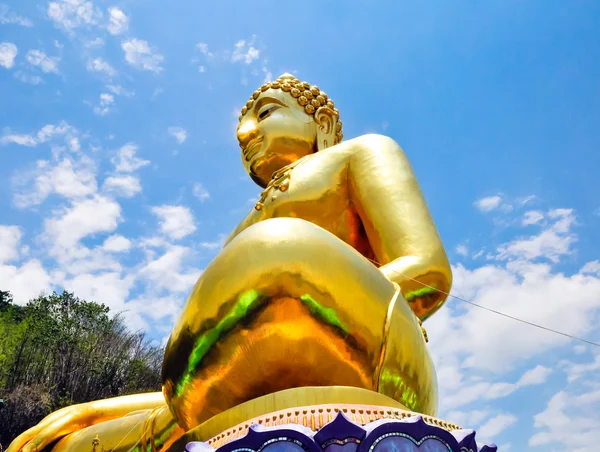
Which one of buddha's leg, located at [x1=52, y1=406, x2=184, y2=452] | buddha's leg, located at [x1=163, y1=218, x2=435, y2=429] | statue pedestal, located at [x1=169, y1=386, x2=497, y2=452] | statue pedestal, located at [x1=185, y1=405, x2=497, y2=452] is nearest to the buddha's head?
buddha's leg, located at [x1=52, y1=406, x2=184, y2=452]

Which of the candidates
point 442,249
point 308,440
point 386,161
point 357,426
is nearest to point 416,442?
point 357,426

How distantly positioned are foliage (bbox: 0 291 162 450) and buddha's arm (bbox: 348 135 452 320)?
1366cm

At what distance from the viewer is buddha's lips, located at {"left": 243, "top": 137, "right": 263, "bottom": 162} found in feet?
16.5

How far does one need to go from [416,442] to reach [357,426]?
0.66 feet

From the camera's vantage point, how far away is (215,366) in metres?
2.49

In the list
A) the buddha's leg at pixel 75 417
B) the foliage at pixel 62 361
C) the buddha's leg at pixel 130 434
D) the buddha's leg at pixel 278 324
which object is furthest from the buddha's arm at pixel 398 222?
the foliage at pixel 62 361

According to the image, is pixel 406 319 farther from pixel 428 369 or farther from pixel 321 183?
pixel 321 183

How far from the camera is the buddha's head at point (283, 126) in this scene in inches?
196

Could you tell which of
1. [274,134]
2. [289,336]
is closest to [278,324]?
[289,336]

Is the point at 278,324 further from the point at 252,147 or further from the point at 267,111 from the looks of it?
the point at 267,111

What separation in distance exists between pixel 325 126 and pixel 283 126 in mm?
441

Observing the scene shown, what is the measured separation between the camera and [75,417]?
4062mm

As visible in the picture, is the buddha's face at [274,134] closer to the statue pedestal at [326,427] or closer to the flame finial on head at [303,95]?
the flame finial on head at [303,95]

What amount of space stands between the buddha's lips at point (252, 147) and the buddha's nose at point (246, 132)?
32mm
